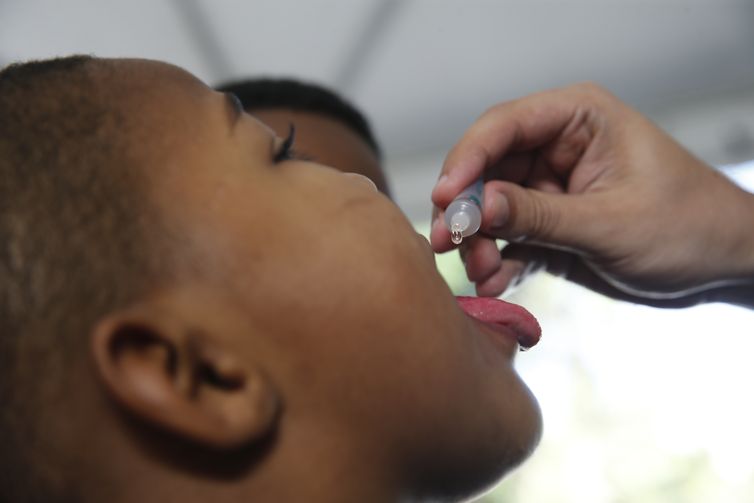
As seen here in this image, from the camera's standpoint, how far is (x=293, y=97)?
1194mm

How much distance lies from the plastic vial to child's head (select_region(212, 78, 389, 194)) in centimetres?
45

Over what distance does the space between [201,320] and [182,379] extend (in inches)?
1.7

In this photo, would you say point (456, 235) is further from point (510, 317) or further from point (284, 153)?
point (284, 153)

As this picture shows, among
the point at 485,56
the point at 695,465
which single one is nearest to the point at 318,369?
the point at 485,56

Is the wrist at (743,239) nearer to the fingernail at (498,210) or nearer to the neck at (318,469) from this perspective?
the fingernail at (498,210)

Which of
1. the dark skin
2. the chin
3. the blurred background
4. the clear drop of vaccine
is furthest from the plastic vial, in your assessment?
the blurred background

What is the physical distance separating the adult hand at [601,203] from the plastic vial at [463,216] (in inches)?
1.2

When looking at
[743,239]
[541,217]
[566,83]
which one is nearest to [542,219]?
[541,217]

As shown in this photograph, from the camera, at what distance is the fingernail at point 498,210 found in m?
0.71

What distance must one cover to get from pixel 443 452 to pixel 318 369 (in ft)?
0.45

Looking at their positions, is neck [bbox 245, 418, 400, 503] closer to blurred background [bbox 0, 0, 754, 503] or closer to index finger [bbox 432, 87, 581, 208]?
index finger [bbox 432, 87, 581, 208]

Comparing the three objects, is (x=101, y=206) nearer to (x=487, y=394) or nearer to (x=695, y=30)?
(x=487, y=394)

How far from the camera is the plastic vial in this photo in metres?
0.69

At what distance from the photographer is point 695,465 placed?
154 cm
